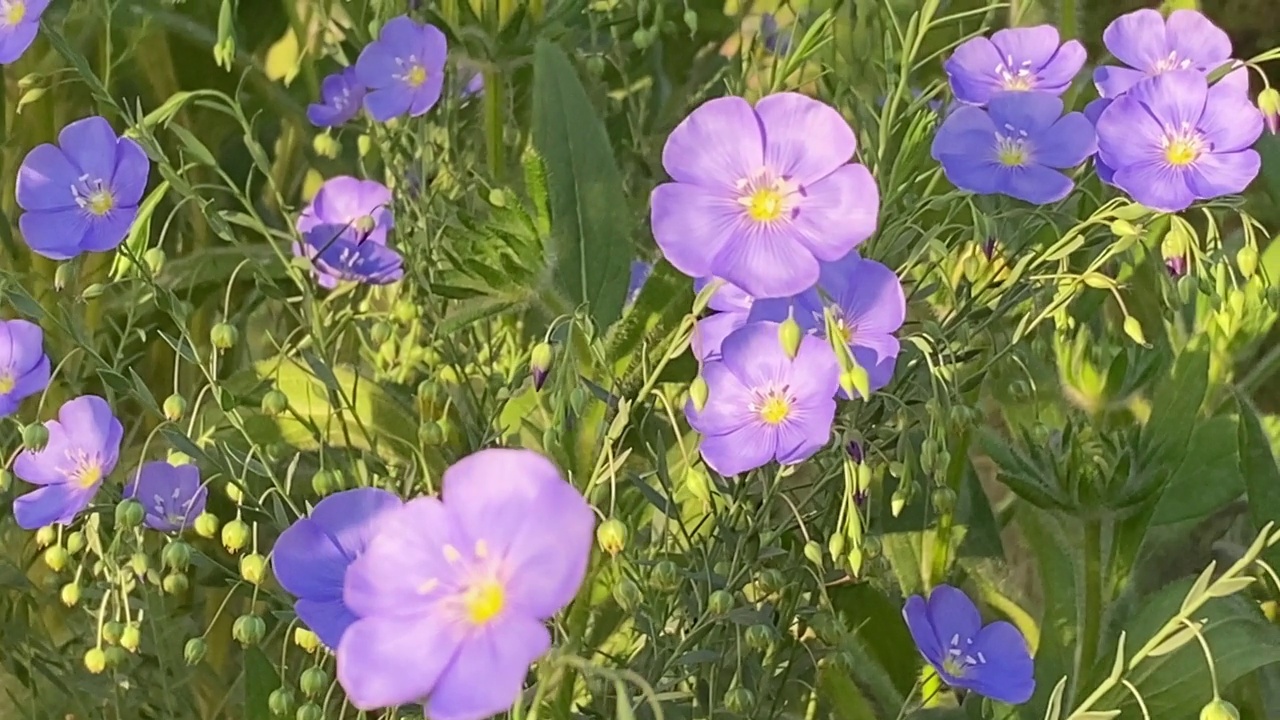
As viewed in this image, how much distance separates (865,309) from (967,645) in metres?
0.15

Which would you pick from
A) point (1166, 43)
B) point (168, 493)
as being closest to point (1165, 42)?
point (1166, 43)

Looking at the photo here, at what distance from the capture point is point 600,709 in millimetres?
432

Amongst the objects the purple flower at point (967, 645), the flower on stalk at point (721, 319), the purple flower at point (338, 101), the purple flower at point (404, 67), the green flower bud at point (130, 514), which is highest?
the purple flower at point (404, 67)

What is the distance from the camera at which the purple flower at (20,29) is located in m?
0.47

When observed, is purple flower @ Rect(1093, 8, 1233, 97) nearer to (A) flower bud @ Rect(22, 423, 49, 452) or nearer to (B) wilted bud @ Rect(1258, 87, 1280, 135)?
(B) wilted bud @ Rect(1258, 87, 1280, 135)

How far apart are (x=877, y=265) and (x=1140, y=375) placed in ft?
0.63

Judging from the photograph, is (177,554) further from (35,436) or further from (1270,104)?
(1270,104)

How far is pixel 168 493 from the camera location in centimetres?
46

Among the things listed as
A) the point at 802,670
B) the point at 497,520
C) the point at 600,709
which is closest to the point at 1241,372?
the point at 802,670

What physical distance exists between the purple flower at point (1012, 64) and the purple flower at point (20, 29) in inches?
13.6

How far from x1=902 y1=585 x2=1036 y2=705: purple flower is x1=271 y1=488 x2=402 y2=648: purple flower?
0.19 m

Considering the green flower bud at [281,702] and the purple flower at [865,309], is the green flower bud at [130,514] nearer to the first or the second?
the green flower bud at [281,702]

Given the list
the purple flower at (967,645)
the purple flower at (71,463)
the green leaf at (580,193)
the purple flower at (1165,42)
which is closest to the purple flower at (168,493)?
the purple flower at (71,463)

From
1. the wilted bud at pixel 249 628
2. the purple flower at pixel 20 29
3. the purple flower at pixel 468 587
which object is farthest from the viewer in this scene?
the purple flower at pixel 20 29
